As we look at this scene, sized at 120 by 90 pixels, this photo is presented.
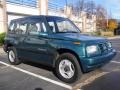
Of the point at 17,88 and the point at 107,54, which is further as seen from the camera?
the point at 107,54

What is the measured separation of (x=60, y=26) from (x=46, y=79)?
5.87 ft

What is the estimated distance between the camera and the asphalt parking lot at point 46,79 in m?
6.35

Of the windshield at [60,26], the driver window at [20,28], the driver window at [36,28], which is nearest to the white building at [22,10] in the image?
the driver window at [20,28]

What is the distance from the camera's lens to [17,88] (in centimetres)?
634

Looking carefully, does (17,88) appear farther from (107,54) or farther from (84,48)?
(107,54)

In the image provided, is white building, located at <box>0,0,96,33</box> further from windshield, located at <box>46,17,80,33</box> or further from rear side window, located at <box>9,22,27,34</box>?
windshield, located at <box>46,17,80,33</box>

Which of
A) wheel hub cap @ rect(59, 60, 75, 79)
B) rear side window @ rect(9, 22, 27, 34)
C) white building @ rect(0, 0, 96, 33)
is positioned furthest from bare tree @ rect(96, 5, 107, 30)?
wheel hub cap @ rect(59, 60, 75, 79)

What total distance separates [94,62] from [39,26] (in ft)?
7.53

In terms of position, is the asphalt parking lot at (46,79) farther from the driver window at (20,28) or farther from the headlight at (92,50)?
the driver window at (20,28)

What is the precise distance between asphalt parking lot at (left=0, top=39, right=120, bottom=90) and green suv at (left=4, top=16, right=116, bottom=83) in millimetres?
369

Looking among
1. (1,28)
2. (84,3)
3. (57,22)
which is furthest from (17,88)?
(84,3)

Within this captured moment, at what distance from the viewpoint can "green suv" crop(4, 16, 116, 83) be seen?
6.53 meters

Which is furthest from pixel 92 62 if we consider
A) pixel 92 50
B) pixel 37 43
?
pixel 37 43

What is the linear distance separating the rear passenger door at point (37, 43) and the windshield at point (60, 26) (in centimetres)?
24
